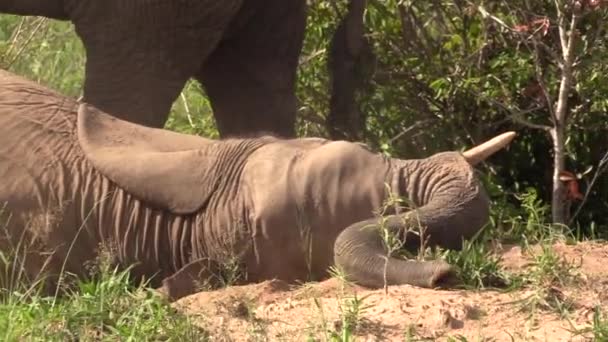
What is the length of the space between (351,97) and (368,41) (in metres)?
0.27

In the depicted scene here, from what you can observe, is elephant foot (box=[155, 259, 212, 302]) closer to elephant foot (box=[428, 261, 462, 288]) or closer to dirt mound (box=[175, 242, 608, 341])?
dirt mound (box=[175, 242, 608, 341])

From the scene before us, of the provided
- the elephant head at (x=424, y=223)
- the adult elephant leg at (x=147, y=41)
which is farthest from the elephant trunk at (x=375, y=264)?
the adult elephant leg at (x=147, y=41)

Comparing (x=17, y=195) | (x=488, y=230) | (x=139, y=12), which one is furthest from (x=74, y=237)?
(x=139, y=12)

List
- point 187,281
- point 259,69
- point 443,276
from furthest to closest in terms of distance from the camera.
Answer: point 259,69 → point 187,281 → point 443,276

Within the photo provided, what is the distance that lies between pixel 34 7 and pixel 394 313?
11.7 feet

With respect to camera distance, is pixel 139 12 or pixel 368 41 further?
pixel 368 41

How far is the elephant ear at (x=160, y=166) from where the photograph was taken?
4820mm

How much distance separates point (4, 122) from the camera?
5.05 m

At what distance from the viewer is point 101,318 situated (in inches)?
165

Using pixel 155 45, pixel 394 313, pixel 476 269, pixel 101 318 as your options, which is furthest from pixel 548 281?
pixel 155 45

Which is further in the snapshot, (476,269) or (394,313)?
(476,269)

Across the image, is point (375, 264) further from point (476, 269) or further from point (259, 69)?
point (259, 69)

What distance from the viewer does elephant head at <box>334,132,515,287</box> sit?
4.39m

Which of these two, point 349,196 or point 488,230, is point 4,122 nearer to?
point 349,196
